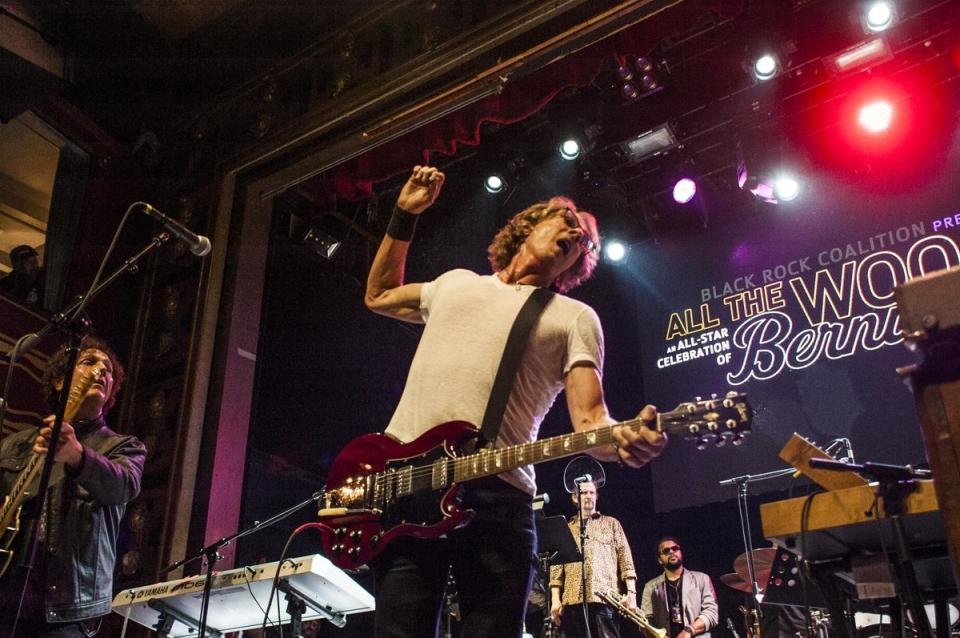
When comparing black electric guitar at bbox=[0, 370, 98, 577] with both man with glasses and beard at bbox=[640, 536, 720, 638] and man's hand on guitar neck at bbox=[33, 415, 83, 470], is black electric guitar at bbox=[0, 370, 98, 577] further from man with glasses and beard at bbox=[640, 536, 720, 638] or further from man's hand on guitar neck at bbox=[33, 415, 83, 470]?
man with glasses and beard at bbox=[640, 536, 720, 638]

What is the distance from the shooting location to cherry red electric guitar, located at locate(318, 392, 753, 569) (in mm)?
Result: 2266

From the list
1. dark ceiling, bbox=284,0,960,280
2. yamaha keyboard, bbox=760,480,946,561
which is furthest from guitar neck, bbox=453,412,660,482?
dark ceiling, bbox=284,0,960,280

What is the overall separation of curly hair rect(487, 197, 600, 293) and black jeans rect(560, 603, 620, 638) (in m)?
5.05

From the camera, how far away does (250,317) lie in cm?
610

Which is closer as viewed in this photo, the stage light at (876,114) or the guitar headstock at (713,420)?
the guitar headstock at (713,420)

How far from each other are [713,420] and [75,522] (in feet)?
9.54

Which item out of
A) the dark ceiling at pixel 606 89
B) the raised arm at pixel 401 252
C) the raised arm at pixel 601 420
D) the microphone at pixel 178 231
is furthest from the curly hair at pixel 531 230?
the dark ceiling at pixel 606 89

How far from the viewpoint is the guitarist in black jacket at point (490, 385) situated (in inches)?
90.6

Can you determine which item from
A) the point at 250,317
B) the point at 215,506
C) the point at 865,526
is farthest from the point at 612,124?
the point at 865,526

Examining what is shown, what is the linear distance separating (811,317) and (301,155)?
4.86 meters

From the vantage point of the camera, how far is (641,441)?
89.2 inches

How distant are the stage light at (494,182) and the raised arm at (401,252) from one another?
16.1 ft

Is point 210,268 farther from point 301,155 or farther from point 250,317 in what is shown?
point 301,155

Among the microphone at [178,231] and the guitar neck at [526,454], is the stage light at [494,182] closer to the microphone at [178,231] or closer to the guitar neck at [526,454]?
the microphone at [178,231]
